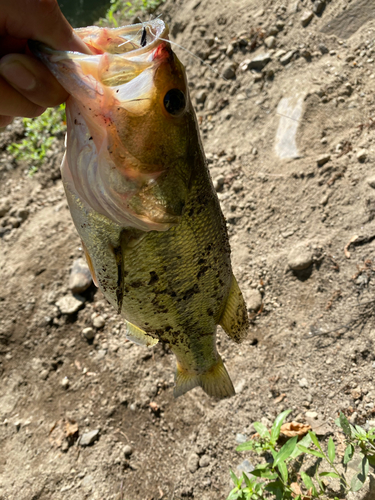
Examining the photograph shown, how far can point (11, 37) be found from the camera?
54.1 inches

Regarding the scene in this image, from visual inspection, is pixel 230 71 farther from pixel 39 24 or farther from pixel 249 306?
pixel 39 24

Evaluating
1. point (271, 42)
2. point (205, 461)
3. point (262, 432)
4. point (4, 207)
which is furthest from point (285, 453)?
point (4, 207)

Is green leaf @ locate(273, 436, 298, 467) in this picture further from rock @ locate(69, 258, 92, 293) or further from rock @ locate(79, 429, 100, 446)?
rock @ locate(69, 258, 92, 293)

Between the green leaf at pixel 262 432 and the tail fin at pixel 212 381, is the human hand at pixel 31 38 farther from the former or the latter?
the green leaf at pixel 262 432

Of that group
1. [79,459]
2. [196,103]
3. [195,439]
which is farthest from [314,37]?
[79,459]

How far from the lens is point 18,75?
1.33 metres

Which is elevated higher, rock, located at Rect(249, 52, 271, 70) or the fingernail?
rock, located at Rect(249, 52, 271, 70)

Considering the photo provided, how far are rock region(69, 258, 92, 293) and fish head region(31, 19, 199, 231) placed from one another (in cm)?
268

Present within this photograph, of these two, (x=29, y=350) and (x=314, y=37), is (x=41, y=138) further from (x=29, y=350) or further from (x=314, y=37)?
(x=314, y=37)

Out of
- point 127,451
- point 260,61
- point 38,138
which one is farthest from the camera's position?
point 38,138

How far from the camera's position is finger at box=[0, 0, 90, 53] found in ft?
4.31

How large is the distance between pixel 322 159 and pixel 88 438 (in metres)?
3.29

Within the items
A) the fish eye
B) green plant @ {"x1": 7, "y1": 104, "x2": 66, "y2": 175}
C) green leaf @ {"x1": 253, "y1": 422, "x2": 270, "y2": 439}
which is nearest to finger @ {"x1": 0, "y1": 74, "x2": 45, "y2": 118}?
the fish eye

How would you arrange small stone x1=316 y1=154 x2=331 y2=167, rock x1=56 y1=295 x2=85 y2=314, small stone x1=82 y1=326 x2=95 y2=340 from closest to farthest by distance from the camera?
small stone x1=316 y1=154 x2=331 y2=167
small stone x1=82 y1=326 x2=95 y2=340
rock x1=56 y1=295 x2=85 y2=314
